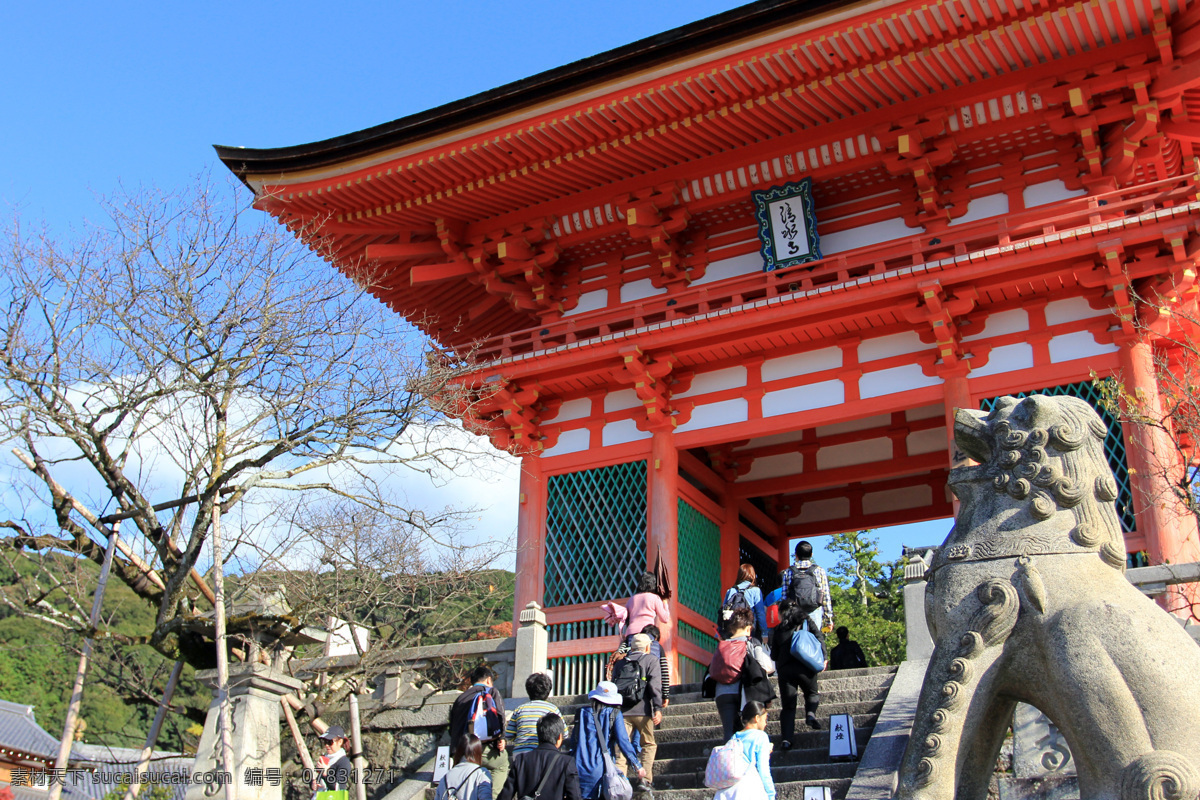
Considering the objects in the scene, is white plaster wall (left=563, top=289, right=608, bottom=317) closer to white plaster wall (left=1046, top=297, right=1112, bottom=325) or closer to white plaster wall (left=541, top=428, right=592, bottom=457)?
white plaster wall (left=541, top=428, right=592, bottom=457)

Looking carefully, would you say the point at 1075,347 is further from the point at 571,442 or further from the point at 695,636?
the point at 571,442

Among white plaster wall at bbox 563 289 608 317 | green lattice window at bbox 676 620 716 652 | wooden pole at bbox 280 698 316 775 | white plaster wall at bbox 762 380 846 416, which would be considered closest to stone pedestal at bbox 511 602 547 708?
green lattice window at bbox 676 620 716 652

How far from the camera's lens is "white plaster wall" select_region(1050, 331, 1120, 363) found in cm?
1063

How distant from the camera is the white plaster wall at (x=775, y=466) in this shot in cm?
1472

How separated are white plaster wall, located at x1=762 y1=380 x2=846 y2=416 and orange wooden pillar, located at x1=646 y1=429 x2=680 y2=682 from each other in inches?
47.5

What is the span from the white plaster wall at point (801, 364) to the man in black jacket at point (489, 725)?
6.11 m

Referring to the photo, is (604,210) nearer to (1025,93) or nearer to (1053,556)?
(1025,93)

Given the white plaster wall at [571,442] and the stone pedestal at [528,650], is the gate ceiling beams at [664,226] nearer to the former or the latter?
the white plaster wall at [571,442]

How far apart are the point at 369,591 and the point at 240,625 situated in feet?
6.18

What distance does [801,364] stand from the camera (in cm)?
1209

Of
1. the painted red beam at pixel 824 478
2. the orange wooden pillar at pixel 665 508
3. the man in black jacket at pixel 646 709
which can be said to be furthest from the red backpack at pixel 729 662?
the painted red beam at pixel 824 478

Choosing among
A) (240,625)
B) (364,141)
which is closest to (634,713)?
(240,625)

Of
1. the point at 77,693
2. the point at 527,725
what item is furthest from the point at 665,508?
the point at 77,693

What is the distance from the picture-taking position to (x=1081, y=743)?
401cm
